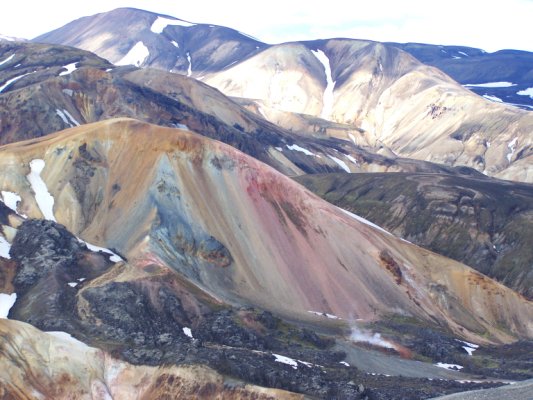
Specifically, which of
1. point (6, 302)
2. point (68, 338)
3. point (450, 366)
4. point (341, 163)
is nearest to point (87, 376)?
point (68, 338)

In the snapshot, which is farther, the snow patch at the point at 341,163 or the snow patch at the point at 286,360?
the snow patch at the point at 341,163

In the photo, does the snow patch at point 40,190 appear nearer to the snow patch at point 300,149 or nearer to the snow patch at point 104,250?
the snow patch at point 104,250

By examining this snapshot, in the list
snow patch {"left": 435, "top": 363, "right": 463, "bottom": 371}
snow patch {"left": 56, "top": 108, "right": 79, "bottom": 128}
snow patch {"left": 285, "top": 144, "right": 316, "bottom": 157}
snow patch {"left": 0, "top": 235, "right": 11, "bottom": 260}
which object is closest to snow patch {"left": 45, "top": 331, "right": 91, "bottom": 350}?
snow patch {"left": 0, "top": 235, "right": 11, "bottom": 260}

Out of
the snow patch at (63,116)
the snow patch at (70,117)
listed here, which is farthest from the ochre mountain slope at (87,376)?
the snow patch at (70,117)

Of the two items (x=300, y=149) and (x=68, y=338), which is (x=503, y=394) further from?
(x=300, y=149)

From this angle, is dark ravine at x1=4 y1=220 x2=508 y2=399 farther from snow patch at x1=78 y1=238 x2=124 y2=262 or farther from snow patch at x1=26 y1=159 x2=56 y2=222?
snow patch at x1=26 y1=159 x2=56 y2=222
